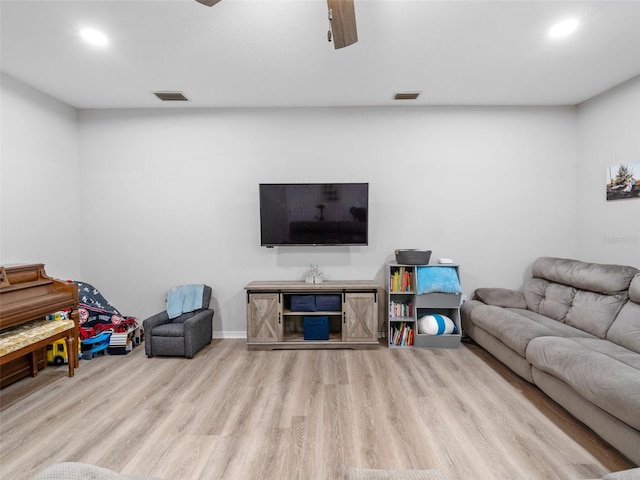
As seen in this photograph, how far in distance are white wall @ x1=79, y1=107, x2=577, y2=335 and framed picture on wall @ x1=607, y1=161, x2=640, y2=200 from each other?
0.52m

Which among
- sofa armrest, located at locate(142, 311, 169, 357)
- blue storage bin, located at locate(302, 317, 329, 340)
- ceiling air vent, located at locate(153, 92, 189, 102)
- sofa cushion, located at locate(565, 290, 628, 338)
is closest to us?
sofa cushion, located at locate(565, 290, 628, 338)

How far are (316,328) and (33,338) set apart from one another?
8.27ft

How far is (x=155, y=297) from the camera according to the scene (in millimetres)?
4066

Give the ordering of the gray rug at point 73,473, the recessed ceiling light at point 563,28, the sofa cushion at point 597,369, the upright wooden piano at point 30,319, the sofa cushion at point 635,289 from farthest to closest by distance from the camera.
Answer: the sofa cushion at point 635,289, the upright wooden piano at point 30,319, the recessed ceiling light at point 563,28, the sofa cushion at point 597,369, the gray rug at point 73,473

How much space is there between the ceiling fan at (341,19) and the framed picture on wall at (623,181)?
3.24 m

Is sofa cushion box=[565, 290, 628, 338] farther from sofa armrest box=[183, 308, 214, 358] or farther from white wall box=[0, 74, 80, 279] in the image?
white wall box=[0, 74, 80, 279]

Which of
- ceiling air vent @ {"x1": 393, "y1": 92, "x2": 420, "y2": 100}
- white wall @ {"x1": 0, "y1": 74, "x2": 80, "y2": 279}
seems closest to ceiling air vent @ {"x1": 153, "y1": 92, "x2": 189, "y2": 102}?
white wall @ {"x1": 0, "y1": 74, "x2": 80, "y2": 279}

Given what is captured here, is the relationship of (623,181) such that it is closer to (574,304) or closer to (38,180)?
(574,304)

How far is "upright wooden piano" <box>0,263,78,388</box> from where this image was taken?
2.55 m

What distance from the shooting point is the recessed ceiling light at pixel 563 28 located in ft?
7.70

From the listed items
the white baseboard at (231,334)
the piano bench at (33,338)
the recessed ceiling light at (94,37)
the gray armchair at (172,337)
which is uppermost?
the recessed ceiling light at (94,37)

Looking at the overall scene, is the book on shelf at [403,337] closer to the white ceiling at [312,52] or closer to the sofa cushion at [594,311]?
the sofa cushion at [594,311]

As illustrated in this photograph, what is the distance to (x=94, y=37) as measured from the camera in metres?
2.51

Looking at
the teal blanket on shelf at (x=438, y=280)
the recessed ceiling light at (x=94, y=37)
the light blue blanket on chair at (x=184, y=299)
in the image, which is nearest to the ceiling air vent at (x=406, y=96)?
the teal blanket on shelf at (x=438, y=280)
